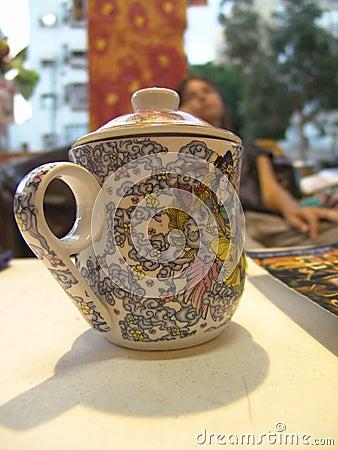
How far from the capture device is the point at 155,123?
0.25 m

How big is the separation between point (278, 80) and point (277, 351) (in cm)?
303

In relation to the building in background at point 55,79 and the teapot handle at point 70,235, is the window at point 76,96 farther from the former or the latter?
the teapot handle at point 70,235

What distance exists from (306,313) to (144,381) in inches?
7.5

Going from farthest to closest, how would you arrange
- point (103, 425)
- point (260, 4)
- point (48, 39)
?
point (260, 4) → point (48, 39) → point (103, 425)

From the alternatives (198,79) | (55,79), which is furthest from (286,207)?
(55,79)

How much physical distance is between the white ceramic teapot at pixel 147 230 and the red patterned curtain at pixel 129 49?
1234 mm

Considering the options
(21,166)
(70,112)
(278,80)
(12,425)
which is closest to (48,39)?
(70,112)

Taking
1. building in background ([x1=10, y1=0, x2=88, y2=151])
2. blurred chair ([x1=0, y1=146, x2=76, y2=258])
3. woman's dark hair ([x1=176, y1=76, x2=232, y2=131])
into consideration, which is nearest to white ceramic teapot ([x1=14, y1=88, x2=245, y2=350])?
blurred chair ([x1=0, y1=146, x2=76, y2=258])

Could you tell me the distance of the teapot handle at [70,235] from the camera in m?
0.23

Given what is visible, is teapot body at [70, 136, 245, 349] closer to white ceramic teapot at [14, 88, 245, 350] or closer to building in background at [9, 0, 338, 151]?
white ceramic teapot at [14, 88, 245, 350]

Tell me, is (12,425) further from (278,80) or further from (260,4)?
(260,4)

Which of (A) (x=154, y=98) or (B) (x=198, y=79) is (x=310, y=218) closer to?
(B) (x=198, y=79)

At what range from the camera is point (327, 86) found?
2.78 metres

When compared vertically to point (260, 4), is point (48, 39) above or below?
below
